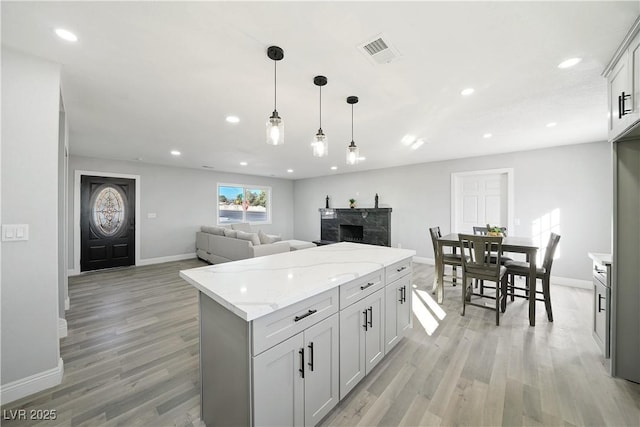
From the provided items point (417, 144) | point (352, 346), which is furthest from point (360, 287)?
point (417, 144)

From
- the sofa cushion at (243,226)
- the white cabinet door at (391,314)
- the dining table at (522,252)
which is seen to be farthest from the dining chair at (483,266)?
the sofa cushion at (243,226)

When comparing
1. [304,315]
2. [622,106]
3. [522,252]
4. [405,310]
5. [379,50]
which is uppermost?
[379,50]

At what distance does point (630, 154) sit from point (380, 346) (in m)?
2.43

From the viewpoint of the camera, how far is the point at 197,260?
653cm

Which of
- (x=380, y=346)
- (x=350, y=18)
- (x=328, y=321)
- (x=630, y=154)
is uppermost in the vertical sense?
(x=350, y=18)

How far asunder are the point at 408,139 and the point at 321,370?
11.8 ft

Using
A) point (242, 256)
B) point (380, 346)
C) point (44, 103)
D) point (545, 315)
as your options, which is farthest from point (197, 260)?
point (545, 315)

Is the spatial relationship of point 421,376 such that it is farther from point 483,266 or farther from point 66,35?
point 66,35

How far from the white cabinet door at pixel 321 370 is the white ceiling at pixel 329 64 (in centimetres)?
186

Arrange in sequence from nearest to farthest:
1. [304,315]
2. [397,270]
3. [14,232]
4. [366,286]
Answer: [304,315] < [14,232] < [366,286] < [397,270]

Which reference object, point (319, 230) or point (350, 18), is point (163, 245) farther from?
point (350, 18)

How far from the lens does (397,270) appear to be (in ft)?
7.57

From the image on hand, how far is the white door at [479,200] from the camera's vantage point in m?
5.04

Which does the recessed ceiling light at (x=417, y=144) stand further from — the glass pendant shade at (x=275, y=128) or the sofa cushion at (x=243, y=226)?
the sofa cushion at (x=243, y=226)
